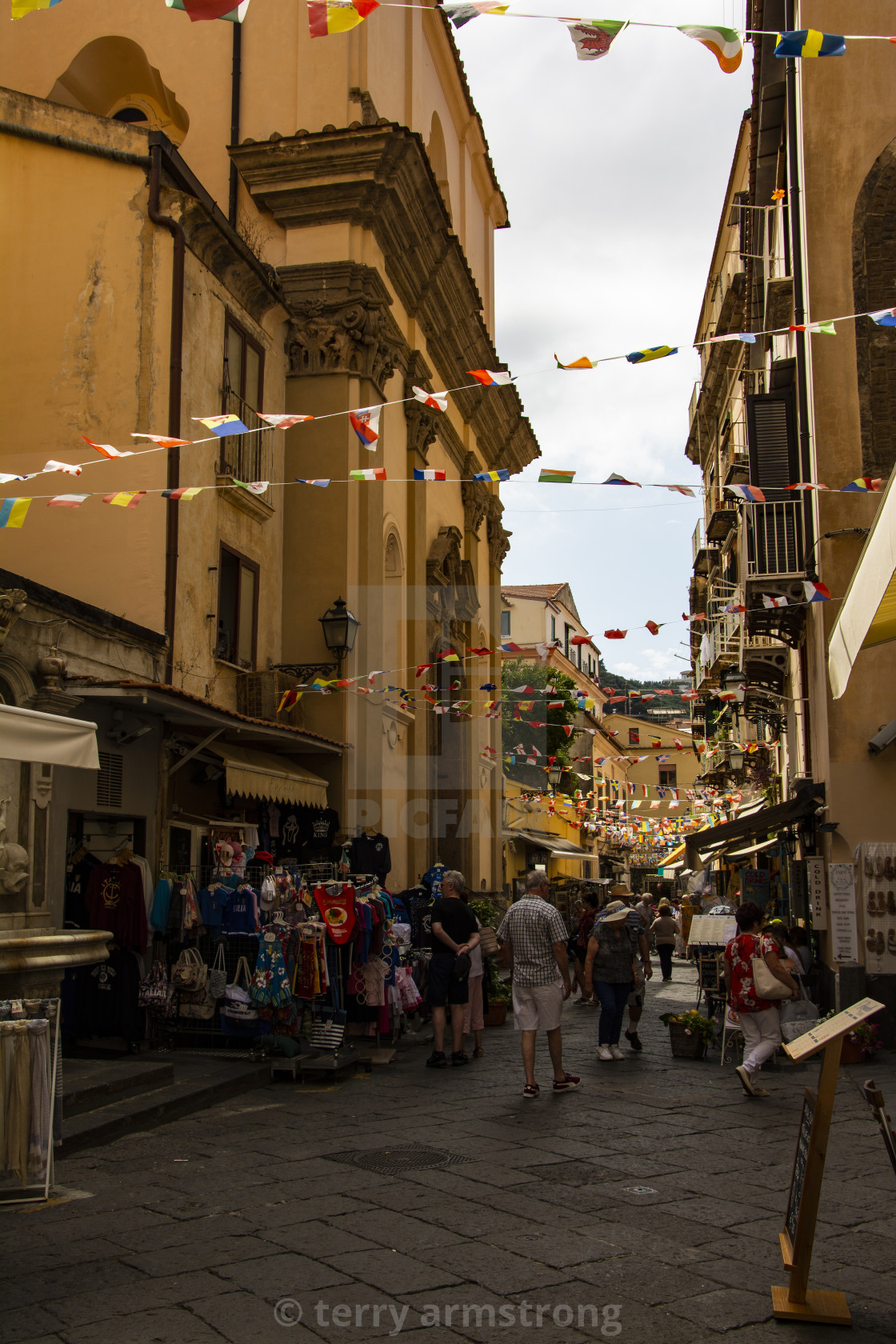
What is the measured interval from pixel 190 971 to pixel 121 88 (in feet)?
48.2

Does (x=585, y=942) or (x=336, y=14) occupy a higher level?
(x=336, y=14)

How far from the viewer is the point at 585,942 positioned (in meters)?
15.8

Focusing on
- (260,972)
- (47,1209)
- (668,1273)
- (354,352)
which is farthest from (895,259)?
(47,1209)

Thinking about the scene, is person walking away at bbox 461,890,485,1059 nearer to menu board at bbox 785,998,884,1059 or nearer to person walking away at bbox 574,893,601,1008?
person walking away at bbox 574,893,601,1008

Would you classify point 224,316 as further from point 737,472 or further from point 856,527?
point 737,472

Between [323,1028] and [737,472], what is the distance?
1313 cm

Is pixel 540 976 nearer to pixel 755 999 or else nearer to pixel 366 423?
pixel 755 999

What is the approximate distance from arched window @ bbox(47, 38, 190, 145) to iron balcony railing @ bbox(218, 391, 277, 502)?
6.08m

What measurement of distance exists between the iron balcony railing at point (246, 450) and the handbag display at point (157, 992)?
5.56m

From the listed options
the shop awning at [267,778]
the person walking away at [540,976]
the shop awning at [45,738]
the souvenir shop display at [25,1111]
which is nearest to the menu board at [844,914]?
the person walking away at [540,976]

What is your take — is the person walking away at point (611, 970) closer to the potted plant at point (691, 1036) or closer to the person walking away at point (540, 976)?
the potted plant at point (691, 1036)

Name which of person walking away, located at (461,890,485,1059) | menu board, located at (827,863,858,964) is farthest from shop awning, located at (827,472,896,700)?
menu board, located at (827,863,858,964)

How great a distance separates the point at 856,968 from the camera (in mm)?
11305

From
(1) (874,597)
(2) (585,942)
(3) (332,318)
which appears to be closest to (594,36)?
(1) (874,597)
